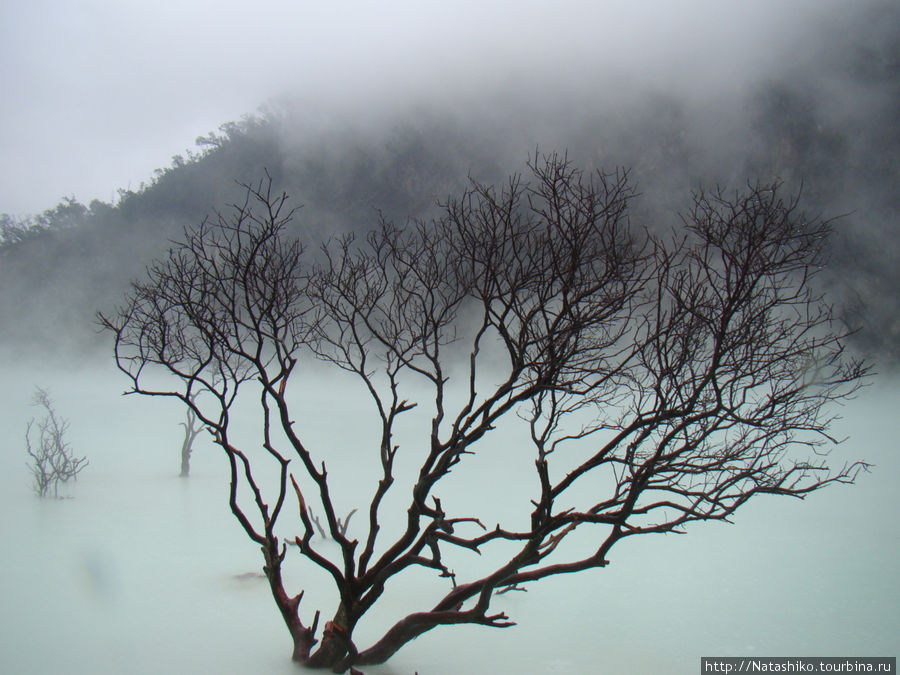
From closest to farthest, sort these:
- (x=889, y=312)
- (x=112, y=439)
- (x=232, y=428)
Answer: (x=889, y=312)
(x=112, y=439)
(x=232, y=428)

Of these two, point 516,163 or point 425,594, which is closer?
point 425,594

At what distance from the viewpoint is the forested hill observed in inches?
801

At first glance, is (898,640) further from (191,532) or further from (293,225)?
(293,225)

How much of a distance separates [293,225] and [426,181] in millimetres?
6557

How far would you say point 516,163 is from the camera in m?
25.8

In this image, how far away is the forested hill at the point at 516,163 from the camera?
2034 cm

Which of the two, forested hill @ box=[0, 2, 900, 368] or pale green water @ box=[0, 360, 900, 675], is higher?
forested hill @ box=[0, 2, 900, 368]

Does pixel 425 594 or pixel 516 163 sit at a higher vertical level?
pixel 516 163

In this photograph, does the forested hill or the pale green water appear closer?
the pale green water

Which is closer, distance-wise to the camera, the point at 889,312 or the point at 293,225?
the point at 889,312

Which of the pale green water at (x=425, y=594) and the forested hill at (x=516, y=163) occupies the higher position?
the forested hill at (x=516, y=163)

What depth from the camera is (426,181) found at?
84.8 ft

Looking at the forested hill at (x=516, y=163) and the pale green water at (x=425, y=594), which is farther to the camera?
the forested hill at (x=516, y=163)

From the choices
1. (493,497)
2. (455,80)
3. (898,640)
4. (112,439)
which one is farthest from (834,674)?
(455,80)
